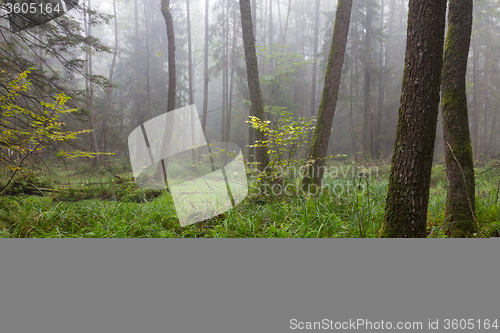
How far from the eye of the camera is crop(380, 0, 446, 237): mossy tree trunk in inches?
78.0

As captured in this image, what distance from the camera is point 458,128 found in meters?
2.78

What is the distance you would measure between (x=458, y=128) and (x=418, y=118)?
1.35 metres

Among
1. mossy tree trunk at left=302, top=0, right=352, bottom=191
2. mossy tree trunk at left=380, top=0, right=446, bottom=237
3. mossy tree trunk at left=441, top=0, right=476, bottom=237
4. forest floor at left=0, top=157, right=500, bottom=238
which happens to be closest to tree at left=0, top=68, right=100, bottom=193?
forest floor at left=0, top=157, right=500, bottom=238

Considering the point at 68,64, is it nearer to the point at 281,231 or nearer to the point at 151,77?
the point at 281,231

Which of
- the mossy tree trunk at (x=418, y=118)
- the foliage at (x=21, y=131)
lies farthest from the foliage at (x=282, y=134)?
the foliage at (x=21, y=131)

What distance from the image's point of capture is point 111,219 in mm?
3365

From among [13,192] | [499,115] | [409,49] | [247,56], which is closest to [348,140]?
[499,115]

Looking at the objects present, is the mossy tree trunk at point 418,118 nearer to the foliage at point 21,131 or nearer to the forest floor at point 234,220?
the forest floor at point 234,220

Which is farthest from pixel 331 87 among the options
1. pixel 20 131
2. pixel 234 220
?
pixel 20 131

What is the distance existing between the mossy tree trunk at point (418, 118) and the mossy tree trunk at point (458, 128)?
1115 mm

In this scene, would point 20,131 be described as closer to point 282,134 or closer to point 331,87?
point 282,134

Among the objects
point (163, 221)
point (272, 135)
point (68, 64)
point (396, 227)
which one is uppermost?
point (68, 64)

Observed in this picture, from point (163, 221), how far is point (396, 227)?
303 cm

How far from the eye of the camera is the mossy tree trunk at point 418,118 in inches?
78.0
